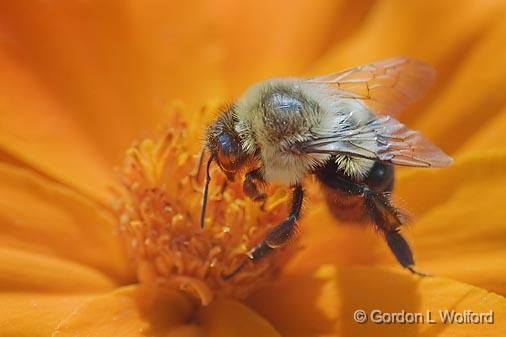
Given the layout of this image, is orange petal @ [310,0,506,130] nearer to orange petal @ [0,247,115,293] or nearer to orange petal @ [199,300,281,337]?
orange petal @ [199,300,281,337]

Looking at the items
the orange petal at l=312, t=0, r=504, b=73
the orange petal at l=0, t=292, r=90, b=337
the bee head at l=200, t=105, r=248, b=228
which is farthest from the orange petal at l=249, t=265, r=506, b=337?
the orange petal at l=312, t=0, r=504, b=73

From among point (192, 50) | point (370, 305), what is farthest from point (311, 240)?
point (192, 50)

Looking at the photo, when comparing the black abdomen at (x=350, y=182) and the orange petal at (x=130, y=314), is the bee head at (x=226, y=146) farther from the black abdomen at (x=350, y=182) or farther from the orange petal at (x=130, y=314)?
the orange petal at (x=130, y=314)

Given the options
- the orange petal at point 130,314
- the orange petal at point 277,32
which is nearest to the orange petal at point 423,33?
the orange petal at point 277,32

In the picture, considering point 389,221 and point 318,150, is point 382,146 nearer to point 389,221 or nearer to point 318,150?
point 318,150

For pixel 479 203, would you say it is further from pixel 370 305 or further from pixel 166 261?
pixel 166 261

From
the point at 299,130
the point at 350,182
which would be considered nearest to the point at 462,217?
the point at 350,182

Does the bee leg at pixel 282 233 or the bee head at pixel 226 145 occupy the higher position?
the bee head at pixel 226 145
